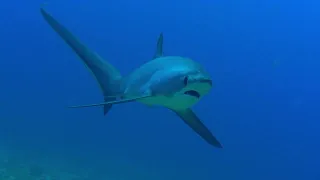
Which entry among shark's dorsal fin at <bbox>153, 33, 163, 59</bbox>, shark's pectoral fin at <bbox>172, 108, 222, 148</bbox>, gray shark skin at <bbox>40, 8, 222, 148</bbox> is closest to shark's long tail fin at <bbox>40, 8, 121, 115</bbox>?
gray shark skin at <bbox>40, 8, 222, 148</bbox>

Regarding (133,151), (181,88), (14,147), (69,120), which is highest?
(69,120)

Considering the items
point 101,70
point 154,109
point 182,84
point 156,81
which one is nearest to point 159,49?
point 101,70

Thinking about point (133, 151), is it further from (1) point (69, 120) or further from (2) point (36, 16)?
(2) point (36, 16)

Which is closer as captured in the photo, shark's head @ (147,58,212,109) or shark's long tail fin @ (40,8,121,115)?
shark's head @ (147,58,212,109)

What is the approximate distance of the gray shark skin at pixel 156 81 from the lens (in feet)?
11.3

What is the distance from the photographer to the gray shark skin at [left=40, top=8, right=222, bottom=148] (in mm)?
3451

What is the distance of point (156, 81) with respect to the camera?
3760mm

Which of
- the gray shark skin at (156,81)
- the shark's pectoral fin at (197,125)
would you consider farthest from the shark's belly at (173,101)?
the shark's pectoral fin at (197,125)

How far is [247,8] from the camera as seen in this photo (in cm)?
10206

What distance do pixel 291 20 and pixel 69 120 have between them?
2645 inches

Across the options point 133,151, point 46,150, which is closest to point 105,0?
point 133,151

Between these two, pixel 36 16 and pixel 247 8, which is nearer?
pixel 36 16

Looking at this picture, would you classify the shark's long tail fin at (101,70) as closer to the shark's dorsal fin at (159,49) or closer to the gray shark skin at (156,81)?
the gray shark skin at (156,81)

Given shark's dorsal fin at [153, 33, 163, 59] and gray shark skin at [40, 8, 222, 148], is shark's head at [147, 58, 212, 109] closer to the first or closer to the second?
gray shark skin at [40, 8, 222, 148]
